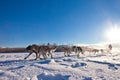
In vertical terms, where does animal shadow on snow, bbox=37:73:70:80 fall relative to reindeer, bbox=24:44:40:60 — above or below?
below

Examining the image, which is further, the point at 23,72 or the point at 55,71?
the point at 55,71

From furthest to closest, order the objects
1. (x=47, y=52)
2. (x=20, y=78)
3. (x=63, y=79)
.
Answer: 1. (x=47, y=52)
2. (x=63, y=79)
3. (x=20, y=78)

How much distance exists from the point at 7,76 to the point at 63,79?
8.52 ft

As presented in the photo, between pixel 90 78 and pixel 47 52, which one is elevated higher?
pixel 47 52

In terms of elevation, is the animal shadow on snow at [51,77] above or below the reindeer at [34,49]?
below

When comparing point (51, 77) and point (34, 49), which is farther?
point (34, 49)

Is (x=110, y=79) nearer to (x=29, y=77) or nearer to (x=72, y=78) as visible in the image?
(x=72, y=78)

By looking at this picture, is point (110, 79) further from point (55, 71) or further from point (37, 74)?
point (37, 74)

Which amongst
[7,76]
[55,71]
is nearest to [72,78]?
[55,71]

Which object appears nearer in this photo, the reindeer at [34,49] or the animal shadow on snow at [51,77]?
the animal shadow on snow at [51,77]

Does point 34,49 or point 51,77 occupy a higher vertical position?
point 34,49

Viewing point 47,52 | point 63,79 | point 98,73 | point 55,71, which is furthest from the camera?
point 47,52

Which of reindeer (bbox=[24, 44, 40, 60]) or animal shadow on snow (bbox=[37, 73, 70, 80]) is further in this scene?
reindeer (bbox=[24, 44, 40, 60])

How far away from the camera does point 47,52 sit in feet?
67.7
